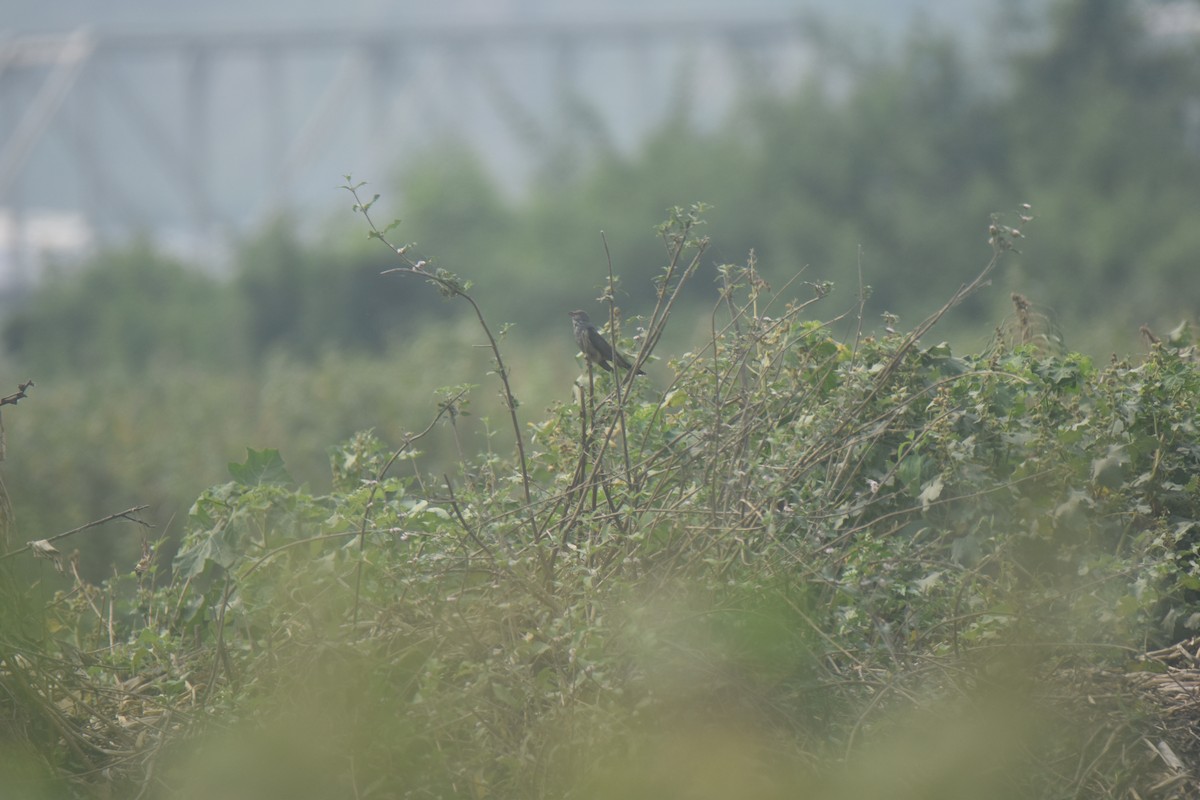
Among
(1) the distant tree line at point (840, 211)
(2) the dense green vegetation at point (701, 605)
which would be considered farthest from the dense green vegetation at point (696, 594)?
(1) the distant tree line at point (840, 211)

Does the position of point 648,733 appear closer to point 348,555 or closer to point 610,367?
point 348,555

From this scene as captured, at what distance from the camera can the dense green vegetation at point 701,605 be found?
3.26 meters

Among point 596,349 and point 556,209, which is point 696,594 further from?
point 556,209

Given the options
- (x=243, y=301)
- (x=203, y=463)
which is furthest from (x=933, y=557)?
(x=243, y=301)

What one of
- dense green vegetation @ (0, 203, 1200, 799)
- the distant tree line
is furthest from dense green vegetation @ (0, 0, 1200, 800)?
the distant tree line

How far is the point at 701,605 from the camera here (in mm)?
3441

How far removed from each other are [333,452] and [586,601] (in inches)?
63.5

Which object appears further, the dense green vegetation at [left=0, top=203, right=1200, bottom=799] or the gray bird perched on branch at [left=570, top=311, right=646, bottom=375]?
the gray bird perched on branch at [left=570, top=311, right=646, bottom=375]

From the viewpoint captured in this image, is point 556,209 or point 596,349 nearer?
point 596,349

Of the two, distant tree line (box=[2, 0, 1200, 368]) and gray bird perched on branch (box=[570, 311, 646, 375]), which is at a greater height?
distant tree line (box=[2, 0, 1200, 368])

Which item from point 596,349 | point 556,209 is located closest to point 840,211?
point 556,209

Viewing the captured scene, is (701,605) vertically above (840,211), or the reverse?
(840,211)

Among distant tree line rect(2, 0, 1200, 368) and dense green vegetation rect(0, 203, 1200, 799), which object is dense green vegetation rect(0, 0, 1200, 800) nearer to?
dense green vegetation rect(0, 203, 1200, 799)

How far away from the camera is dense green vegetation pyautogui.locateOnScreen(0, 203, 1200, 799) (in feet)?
10.7
